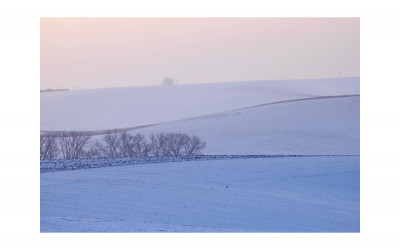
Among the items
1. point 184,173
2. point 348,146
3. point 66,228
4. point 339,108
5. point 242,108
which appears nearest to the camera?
point 66,228

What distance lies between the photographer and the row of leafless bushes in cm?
3646

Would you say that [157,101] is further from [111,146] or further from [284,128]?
[111,146]

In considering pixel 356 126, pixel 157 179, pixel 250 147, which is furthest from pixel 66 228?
pixel 356 126

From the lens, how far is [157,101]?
2283 inches

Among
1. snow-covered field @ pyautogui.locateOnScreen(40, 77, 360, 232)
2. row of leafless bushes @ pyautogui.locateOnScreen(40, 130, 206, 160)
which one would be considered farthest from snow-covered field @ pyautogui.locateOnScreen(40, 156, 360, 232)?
row of leafless bushes @ pyautogui.locateOnScreen(40, 130, 206, 160)

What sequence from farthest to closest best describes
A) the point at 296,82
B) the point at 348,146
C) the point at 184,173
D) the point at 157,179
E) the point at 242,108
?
the point at 296,82 < the point at 242,108 < the point at 348,146 < the point at 184,173 < the point at 157,179

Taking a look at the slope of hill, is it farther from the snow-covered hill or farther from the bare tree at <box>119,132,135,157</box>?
the snow-covered hill

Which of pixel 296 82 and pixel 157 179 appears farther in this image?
pixel 296 82

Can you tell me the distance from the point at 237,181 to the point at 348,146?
64.1ft

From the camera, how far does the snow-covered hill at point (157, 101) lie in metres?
50.3

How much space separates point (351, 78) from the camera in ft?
235

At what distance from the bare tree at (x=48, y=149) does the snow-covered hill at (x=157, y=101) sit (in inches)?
269

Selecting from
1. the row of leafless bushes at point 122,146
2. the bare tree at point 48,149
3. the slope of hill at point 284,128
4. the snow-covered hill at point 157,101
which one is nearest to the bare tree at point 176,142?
the row of leafless bushes at point 122,146

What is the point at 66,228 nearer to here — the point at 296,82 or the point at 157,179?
the point at 157,179
